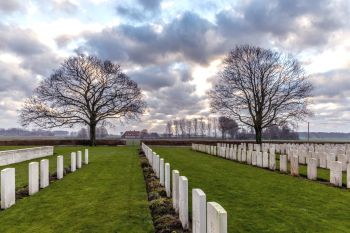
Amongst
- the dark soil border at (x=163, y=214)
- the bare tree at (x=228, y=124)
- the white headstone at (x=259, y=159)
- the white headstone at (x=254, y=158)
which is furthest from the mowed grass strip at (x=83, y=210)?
the bare tree at (x=228, y=124)

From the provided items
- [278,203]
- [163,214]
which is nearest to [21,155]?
[163,214]

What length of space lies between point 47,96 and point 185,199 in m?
42.9

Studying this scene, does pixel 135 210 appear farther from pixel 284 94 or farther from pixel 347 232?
pixel 284 94

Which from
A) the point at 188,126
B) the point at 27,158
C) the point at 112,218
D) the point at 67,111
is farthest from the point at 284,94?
the point at 188,126

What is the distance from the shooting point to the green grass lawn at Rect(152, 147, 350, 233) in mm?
7223

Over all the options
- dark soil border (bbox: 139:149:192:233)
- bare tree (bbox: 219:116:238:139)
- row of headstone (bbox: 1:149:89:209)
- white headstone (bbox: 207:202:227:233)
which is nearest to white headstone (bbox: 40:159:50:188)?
row of headstone (bbox: 1:149:89:209)

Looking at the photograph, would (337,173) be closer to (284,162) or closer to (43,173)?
(284,162)

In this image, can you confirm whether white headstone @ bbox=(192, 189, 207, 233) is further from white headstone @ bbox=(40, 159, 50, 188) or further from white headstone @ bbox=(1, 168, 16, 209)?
white headstone @ bbox=(40, 159, 50, 188)

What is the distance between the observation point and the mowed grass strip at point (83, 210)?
717 centimetres

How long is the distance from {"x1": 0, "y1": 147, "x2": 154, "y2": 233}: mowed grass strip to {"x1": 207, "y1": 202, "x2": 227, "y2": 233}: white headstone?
100 inches

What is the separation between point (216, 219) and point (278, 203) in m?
5.57

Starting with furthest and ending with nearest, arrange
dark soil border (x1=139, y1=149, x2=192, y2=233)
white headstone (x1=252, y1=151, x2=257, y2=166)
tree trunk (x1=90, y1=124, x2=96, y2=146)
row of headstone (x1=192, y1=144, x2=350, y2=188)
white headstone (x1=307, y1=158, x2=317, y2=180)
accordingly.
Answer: tree trunk (x1=90, y1=124, x2=96, y2=146) → white headstone (x1=252, y1=151, x2=257, y2=166) → white headstone (x1=307, y1=158, x2=317, y2=180) → row of headstone (x1=192, y1=144, x2=350, y2=188) → dark soil border (x1=139, y1=149, x2=192, y2=233)

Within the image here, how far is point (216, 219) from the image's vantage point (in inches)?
172

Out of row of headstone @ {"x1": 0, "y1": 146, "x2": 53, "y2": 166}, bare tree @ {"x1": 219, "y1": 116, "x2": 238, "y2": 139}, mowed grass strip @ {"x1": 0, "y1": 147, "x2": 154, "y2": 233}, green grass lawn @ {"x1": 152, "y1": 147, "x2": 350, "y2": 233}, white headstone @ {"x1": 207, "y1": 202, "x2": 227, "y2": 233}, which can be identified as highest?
bare tree @ {"x1": 219, "y1": 116, "x2": 238, "y2": 139}
